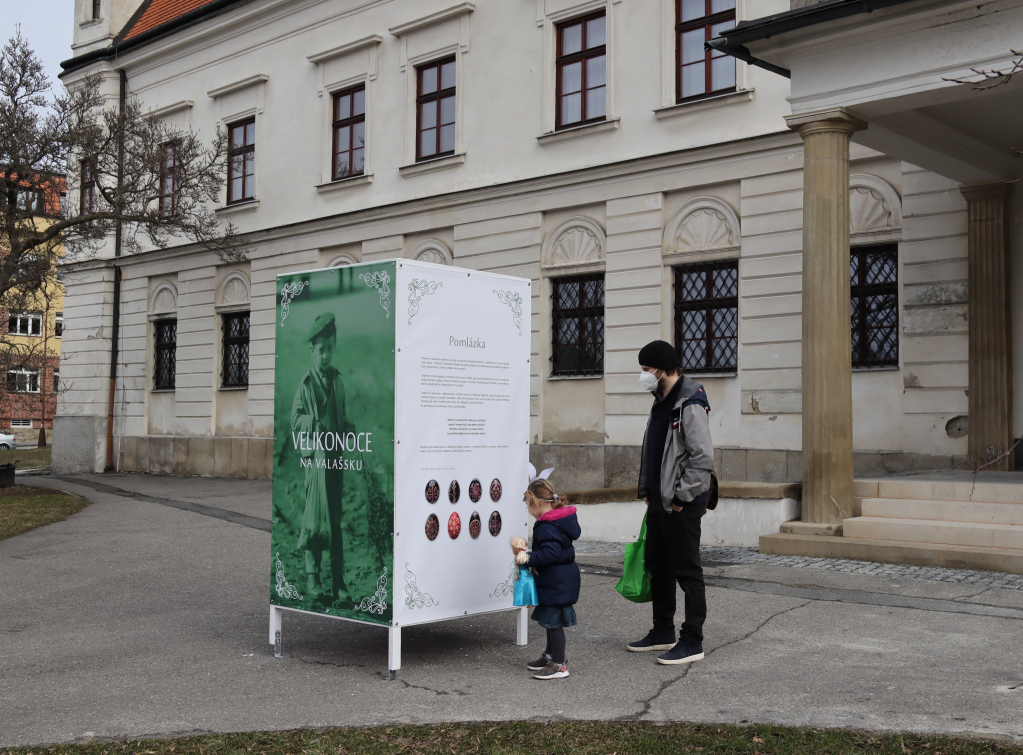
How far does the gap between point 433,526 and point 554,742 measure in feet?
6.21

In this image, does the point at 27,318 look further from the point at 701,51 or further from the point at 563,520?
the point at 563,520

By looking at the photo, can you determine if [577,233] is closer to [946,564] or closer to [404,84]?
[404,84]

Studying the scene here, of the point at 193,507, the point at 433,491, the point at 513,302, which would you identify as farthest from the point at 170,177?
the point at 433,491

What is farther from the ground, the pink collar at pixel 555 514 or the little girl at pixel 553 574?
the pink collar at pixel 555 514

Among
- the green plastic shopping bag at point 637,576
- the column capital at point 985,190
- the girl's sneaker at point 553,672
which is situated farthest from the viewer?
the column capital at point 985,190

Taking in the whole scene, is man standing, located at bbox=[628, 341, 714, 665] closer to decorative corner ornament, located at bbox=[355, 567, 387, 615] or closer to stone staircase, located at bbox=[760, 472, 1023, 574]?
decorative corner ornament, located at bbox=[355, 567, 387, 615]

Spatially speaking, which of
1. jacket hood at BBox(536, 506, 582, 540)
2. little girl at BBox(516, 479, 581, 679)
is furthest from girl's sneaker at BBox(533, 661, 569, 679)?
jacket hood at BBox(536, 506, 582, 540)

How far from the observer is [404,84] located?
21531 mm

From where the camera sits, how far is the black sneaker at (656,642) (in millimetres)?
6672

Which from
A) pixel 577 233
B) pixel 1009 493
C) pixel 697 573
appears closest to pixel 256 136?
pixel 577 233

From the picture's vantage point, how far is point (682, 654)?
20.8 feet

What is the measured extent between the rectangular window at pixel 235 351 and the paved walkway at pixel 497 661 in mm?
14720

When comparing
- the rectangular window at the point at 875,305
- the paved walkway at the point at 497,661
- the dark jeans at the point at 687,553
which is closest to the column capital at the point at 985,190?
the rectangular window at the point at 875,305

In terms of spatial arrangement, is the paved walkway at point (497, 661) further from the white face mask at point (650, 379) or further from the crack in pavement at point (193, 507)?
the crack in pavement at point (193, 507)
